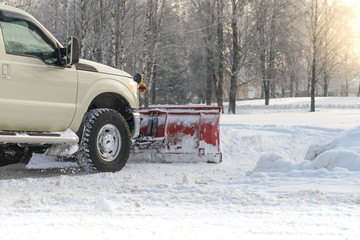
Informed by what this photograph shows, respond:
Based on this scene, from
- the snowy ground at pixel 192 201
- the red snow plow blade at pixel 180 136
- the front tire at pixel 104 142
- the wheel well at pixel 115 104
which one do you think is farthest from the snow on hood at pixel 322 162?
the wheel well at pixel 115 104

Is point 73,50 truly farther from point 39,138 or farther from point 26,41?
point 39,138

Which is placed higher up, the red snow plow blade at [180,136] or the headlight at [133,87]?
the headlight at [133,87]

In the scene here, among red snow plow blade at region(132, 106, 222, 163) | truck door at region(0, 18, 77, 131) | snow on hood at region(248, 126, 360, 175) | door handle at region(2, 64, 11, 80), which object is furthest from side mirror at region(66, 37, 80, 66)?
snow on hood at region(248, 126, 360, 175)

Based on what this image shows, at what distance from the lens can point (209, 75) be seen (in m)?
39.8

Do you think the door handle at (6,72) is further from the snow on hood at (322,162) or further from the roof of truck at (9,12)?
the snow on hood at (322,162)

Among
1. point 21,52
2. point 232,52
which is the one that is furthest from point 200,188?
point 232,52

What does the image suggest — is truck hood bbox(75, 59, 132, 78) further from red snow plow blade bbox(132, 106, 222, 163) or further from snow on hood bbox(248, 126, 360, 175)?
snow on hood bbox(248, 126, 360, 175)

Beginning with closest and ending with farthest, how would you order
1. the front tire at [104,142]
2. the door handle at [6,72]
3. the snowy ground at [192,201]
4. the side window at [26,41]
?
the snowy ground at [192,201], the door handle at [6,72], the side window at [26,41], the front tire at [104,142]

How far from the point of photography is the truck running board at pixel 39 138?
616cm

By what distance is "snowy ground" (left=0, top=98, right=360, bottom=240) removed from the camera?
3.57 metres

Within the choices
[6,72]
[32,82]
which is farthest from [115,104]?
[6,72]

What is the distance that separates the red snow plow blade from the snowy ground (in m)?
0.42

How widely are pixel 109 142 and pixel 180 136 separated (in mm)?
2090

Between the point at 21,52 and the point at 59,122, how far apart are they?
1115 millimetres
